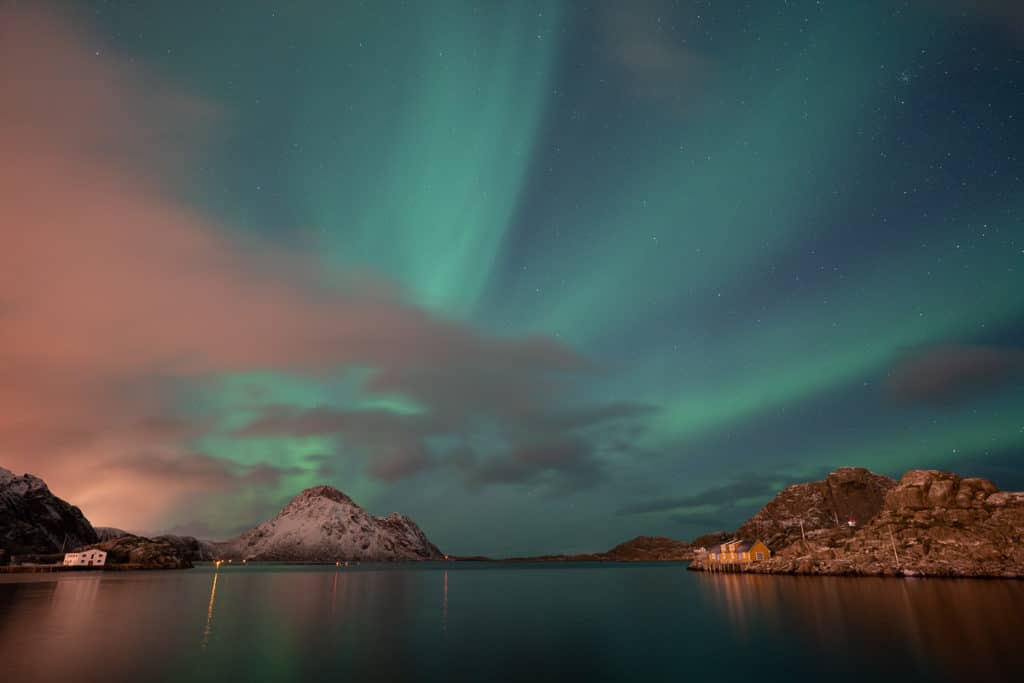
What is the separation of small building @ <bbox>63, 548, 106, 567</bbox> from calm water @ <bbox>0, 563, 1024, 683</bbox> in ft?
484

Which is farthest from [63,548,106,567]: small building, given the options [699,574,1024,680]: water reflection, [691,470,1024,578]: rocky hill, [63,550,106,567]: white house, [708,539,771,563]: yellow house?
[691,470,1024,578]: rocky hill

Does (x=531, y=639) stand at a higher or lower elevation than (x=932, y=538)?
lower

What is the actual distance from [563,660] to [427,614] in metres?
36.9

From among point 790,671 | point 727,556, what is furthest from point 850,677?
point 727,556

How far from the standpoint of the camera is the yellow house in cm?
13950

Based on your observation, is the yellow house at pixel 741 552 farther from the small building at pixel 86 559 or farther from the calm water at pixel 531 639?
the small building at pixel 86 559

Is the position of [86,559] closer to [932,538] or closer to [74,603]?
[74,603]

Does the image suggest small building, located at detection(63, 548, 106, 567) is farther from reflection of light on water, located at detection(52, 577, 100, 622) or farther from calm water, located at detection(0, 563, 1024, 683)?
calm water, located at detection(0, 563, 1024, 683)

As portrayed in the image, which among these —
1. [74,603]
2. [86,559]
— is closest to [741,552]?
[74,603]

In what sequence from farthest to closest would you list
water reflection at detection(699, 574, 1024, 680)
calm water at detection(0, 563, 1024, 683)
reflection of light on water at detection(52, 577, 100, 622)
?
reflection of light on water at detection(52, 577, 100, 622)
water reflection at detection(699, 574, 1024, 680)
calm water at detection(0, 563, 1024, 683)

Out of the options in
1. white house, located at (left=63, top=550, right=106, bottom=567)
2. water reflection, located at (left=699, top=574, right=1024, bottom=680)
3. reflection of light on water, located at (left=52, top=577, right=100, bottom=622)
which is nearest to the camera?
water reflection, located at (left=699, top=574, right=1024, bottom=680)

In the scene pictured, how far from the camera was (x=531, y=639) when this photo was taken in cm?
4706

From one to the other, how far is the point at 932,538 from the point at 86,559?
269 m

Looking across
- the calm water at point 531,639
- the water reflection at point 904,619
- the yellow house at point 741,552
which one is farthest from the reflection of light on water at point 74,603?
the yellow house at point 741,552
